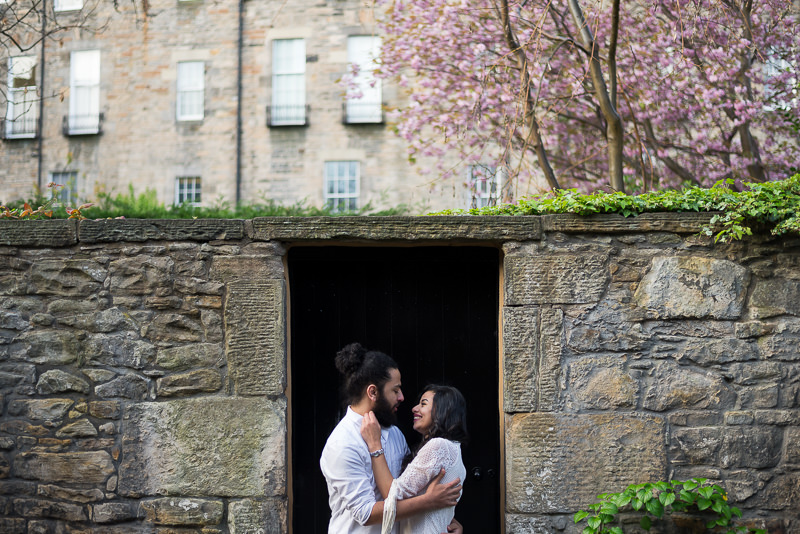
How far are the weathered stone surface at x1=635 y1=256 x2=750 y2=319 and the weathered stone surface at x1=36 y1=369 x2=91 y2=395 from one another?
271 centimetres

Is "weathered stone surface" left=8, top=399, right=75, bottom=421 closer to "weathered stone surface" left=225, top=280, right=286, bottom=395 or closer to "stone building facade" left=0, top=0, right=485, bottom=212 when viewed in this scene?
"weathered stone surface" left=225, top=280, right=286, bottom=395

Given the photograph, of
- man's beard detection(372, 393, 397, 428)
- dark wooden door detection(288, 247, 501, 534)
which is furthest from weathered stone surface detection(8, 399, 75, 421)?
man's beard detection(372, 393, 397, 428)

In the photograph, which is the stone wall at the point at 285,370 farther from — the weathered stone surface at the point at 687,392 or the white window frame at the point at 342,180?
the white window frame at the point at 342,180

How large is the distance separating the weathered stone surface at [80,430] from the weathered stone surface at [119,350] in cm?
29

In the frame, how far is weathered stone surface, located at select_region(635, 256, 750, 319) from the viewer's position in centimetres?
353

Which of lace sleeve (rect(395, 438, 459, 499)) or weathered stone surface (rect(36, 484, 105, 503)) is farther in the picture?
weathered stone surface (rect(36, 484, 105, 503))

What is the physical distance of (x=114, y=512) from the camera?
3547 mm

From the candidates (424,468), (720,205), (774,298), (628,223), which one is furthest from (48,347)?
(774,298)

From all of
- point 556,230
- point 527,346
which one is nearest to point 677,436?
point 527,346

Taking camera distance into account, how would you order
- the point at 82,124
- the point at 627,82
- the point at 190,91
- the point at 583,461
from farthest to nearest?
the point at 82,124
the point at 190,91
the point at 627,82
the point at 583,461

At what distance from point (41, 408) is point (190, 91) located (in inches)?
568

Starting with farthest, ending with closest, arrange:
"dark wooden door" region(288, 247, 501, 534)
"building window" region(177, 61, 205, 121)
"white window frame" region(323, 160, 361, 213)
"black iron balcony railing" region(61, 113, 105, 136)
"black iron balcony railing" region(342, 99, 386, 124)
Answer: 1. "black iron balcony railing" region(61, 113, 105, 136)
2. "building window" region(177, 61, 205, 121)
3. "white window frame" region(323, 160, 361, 213)
4. "black iron balcony railing" region(342, 99, 386, 124)
5. "dark wooden door" region(288, 247, 501, 534)

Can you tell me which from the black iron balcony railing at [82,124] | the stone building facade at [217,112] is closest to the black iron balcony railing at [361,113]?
the stone building facade at [217,112]

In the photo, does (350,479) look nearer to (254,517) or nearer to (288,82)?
(254,517)
